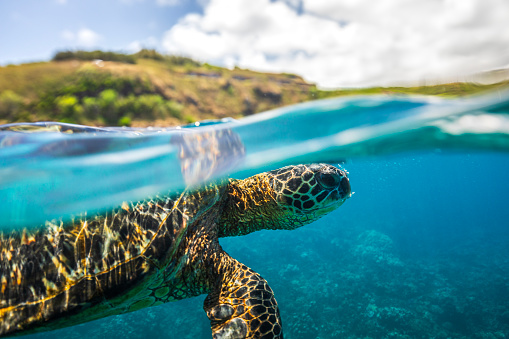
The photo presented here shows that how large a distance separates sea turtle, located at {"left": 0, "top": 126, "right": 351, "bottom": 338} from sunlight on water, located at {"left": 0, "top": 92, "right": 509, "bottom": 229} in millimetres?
536

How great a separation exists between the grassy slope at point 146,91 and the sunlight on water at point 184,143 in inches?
9.3

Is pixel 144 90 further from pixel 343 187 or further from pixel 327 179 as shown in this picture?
pixel 343 187

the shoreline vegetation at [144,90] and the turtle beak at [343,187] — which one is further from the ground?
the shoreline vegetation at [144,90]

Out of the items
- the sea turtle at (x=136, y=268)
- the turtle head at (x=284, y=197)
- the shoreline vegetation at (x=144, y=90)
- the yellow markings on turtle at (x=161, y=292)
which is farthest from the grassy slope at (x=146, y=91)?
the yellow markings on turtle at (x=161, y=292)

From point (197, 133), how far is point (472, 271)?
49.5ft

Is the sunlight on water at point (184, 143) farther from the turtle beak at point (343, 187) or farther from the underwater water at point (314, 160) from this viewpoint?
the turtle beak at point (343, 187)

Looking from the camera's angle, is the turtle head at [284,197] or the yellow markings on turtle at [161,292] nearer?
the yellow markings on turtle at [161,292]

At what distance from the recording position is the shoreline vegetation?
137 inches

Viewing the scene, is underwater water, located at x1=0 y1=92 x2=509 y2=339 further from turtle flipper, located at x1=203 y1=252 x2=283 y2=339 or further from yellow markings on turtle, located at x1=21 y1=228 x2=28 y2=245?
turtle flipper, located at x1=203 y1=252 x2=283 y2=339

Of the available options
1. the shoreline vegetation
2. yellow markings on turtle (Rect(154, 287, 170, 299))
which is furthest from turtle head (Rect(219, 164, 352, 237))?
the shoreline vegetation

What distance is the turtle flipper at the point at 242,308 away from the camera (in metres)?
2.43

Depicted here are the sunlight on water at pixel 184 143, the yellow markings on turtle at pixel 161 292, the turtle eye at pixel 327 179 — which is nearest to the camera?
the yellow markings on turtle at pixel 161 292

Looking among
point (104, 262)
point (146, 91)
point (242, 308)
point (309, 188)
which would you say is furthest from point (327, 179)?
point (146, 91)

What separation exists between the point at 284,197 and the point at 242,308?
151 centimetres
